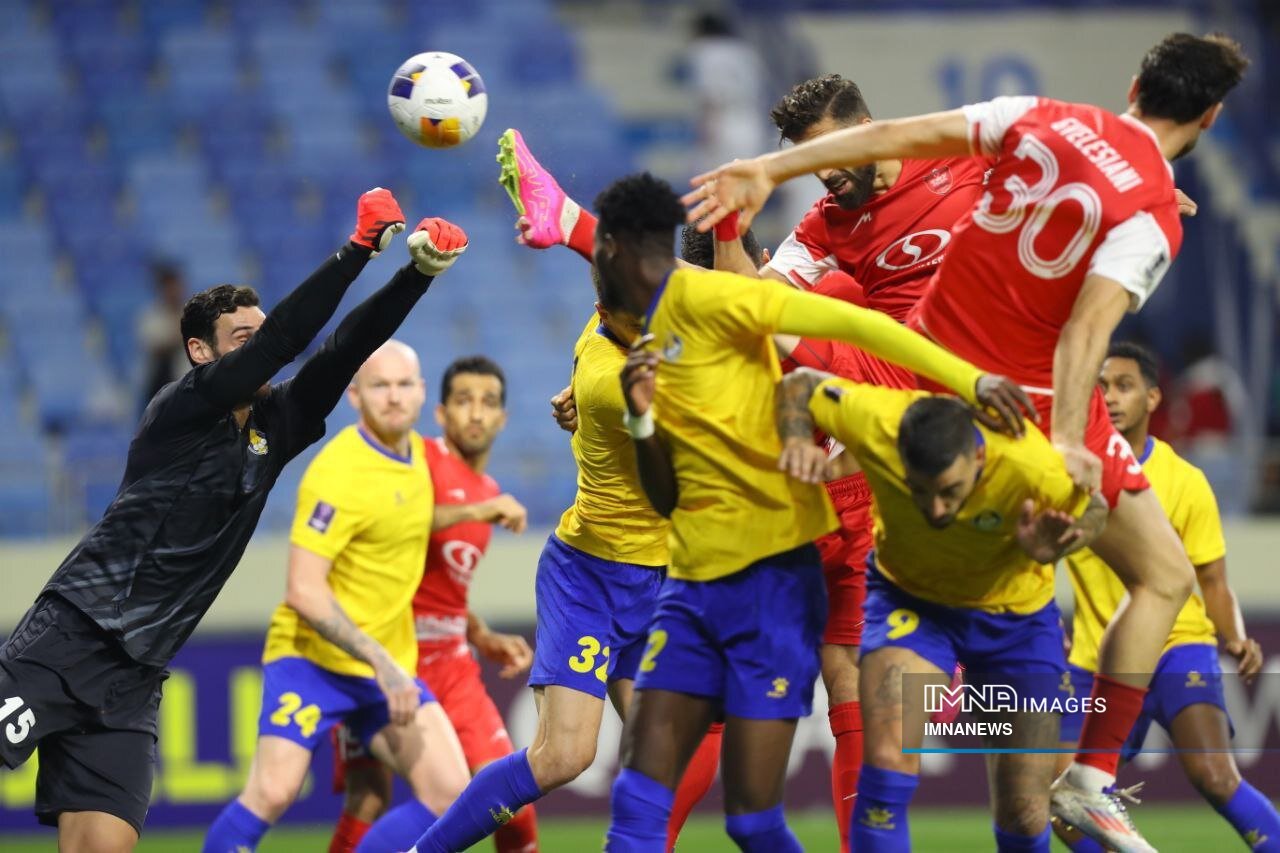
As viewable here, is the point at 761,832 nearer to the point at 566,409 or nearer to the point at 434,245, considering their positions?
the point at 566,409

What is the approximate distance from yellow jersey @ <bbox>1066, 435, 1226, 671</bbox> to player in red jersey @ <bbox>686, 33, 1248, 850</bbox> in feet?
6.32

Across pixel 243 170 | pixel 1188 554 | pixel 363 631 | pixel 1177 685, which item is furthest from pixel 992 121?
pixel 243 170

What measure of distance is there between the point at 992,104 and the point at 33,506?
25.5 ft

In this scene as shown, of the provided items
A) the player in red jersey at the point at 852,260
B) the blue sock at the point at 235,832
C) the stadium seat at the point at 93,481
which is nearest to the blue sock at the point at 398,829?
the blue sock at the point at 235,832

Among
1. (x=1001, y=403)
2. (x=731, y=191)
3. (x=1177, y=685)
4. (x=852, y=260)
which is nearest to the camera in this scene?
(x=1001, y=403)

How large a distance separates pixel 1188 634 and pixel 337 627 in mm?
3642

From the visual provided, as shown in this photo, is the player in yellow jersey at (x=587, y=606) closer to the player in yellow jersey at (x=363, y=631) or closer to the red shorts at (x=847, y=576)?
the red shorts at (x=847, y=576)

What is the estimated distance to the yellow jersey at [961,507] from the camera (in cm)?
513

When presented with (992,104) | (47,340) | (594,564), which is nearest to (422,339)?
(47,340)

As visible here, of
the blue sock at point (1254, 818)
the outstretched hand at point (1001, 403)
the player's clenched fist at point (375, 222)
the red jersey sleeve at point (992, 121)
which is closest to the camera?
the outstretched hand at point (1001, 403)

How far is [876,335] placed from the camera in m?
5.08

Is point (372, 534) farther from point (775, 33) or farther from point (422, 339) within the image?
point (775, 33)

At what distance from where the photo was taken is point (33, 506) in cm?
1143

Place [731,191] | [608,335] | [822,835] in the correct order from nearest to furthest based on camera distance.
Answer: [731,191] → [608,335] → [822,835]
